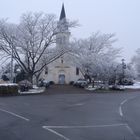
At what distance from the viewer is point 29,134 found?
36.0 ft

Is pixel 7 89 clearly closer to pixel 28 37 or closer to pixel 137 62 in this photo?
pixel 28 37

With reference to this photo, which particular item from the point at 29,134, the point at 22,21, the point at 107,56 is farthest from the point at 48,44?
the point at 29,134

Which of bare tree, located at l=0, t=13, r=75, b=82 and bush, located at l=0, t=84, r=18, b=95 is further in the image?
bare tree, located at l=0, t=13, r=75, b=82

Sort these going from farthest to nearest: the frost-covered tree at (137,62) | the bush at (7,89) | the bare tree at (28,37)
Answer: the frost-covered tree at (137,62)
the bare tree at (28,37)
the bush at (7,89)

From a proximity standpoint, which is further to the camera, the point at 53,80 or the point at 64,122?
the point at 53,80

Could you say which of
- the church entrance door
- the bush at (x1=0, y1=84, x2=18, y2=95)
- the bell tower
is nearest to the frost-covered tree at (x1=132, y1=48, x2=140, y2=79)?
the church entrance door

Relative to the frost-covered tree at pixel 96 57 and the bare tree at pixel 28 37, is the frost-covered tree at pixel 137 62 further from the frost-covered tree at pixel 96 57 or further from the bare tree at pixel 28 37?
the bare tree at pixel 28 37

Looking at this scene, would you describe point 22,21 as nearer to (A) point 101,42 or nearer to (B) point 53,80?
(A) point 101,42

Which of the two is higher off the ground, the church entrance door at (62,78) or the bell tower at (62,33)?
the bell tower at (62,33)

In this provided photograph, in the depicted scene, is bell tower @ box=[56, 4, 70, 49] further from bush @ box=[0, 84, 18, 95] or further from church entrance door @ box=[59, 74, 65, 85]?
church entrance door @ box=[59, 74, 65, 85]

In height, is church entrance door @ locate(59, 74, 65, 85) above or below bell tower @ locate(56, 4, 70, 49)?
below

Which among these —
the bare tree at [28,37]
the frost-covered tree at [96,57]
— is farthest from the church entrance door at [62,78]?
the bare tree at [28,37]

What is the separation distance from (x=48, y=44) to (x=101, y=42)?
2094cm

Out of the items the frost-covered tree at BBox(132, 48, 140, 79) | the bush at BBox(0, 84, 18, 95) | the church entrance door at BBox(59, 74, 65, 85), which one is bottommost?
the bush at BBox(0, 84, 18, 95)
